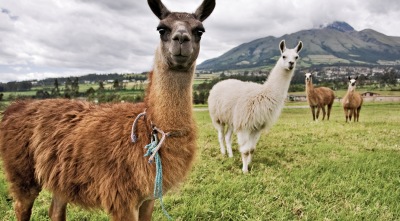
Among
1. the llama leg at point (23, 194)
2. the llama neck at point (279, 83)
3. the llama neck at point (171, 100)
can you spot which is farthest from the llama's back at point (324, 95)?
the llama leg at point (23, 194)

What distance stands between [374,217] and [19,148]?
4.24m

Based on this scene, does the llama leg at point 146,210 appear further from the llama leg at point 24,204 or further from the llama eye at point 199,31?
the llama eye at point 199,31

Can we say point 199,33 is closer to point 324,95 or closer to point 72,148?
point 72,148

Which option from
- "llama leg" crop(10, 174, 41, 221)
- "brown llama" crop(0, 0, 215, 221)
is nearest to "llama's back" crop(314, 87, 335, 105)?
"brown llama" crop(0, 0, 215, 221)

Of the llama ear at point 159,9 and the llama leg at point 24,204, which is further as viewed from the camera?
the llama leg at point 24,204

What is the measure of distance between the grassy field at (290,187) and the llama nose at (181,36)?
159 cm

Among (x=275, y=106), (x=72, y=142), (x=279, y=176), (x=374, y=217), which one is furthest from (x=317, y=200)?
(x=72, y=142)

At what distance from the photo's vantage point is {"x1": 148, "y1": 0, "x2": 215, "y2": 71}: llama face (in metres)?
2.44

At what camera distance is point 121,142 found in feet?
9.05

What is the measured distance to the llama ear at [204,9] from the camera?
9.51 feet

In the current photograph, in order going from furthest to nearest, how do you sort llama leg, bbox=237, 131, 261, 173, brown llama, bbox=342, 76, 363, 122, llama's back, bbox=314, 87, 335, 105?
llama's back, bbox=314, 87, 335, 105 → brown llama, bbox=342, 76, 363, 122 → llama leg, bbox=237, 131, 261, 173

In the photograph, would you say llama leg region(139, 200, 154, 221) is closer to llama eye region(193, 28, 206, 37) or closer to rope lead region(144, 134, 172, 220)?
rope lead region(144, 134, 172, 220)

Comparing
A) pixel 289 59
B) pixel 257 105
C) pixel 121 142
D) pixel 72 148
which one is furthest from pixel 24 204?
pixel 289 59

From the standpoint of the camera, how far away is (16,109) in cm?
348
